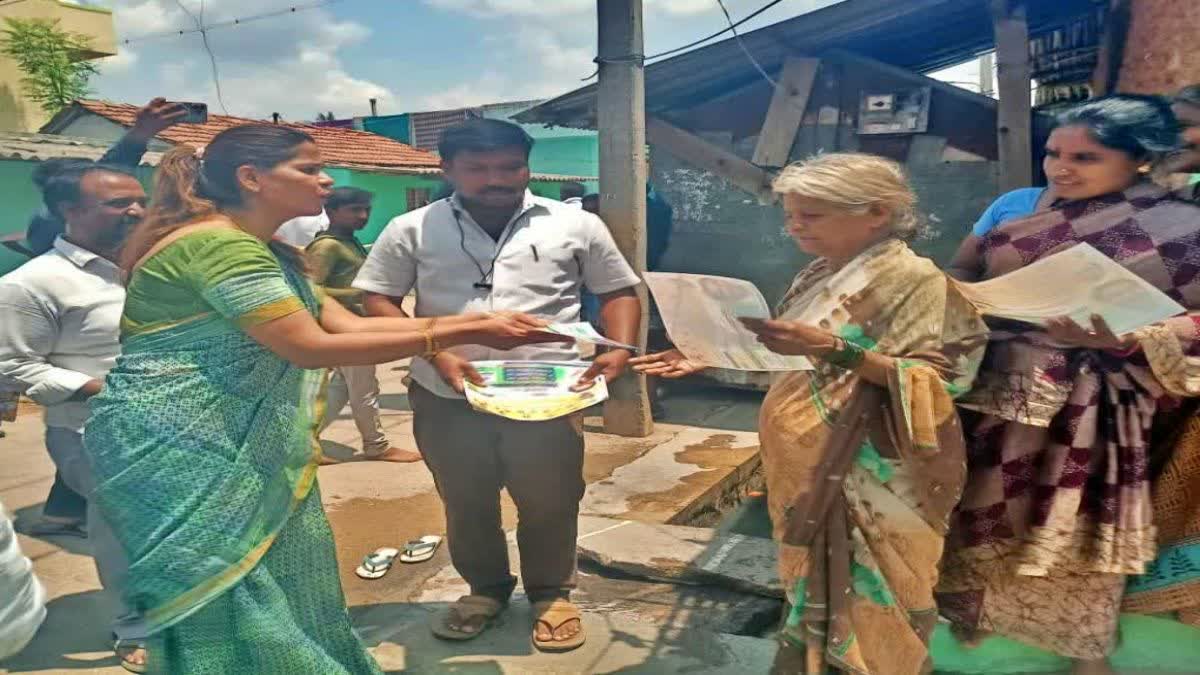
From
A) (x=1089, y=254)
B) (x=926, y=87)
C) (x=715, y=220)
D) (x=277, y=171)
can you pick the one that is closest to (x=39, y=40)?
(x=715, y=220)

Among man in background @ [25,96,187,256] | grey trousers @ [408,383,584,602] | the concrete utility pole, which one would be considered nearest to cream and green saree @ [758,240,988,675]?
grey trousers @ [408,383,584,602]

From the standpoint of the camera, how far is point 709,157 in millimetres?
6258

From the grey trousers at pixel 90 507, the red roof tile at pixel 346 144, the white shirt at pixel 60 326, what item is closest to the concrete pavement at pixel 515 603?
the grey trousers at pixel 90 507

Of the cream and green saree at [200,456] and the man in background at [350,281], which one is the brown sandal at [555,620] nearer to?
the cream and green saree at [200,456]

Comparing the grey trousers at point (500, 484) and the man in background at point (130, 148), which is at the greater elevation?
the man in background at point (130, 148)

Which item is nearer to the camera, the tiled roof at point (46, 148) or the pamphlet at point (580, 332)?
the pamphlet at point (580, 332)

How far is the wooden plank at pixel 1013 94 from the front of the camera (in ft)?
16.9

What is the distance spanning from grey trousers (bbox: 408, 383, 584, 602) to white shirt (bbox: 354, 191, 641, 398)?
0.14 m

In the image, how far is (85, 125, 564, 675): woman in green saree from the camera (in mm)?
1897

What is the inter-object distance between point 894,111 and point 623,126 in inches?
77.6

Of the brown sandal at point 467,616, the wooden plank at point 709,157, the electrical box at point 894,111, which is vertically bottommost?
the brown sandal at point 467,616

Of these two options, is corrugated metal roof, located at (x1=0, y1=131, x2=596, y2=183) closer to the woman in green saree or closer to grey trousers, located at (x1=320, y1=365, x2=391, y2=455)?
grey trousers, located at (x1=320, y1=365, x2=391, y2=455)

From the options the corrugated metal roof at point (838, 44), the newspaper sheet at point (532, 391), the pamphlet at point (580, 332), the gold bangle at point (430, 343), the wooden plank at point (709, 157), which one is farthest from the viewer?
the wooden plank at point (709, 157)

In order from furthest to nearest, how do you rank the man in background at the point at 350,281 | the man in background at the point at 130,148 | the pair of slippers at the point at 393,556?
the man in background at the point at 350,281
the pair of slippers at the point at 393,556
the man in background at the point at 130,148
